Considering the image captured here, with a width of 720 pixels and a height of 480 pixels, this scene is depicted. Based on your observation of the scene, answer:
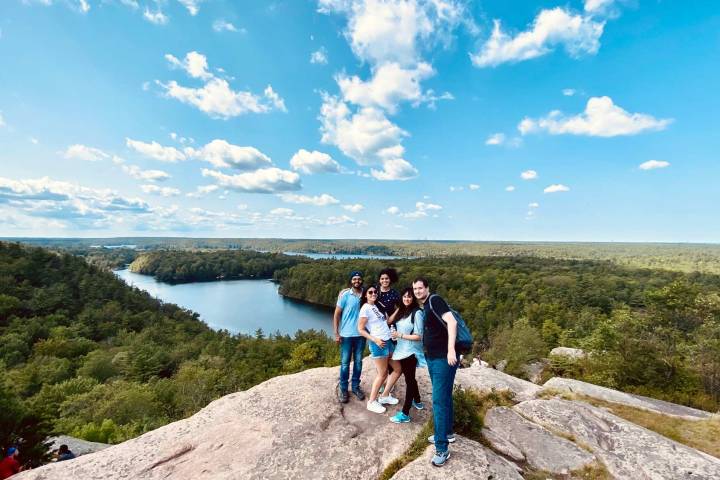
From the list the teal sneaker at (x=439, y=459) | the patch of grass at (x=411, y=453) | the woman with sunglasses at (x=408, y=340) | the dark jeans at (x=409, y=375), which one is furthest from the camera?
the dark jeans at (x=409, y=375)

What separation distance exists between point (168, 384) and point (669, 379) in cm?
3885

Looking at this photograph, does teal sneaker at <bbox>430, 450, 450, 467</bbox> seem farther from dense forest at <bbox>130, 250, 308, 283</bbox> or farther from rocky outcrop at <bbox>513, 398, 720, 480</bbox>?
dense forest at <bbox>130, 250, 308, 283</bbox>

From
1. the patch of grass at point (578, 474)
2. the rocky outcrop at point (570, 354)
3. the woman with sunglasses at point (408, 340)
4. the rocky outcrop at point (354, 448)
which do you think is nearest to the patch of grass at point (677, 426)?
the rocky outcrop at point (354, 448)

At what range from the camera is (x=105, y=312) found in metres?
56.3

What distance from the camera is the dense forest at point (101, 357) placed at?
61.9 feet

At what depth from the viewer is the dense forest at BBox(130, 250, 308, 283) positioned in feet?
438

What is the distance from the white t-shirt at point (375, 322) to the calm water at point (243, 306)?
60.7m

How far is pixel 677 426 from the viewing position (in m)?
6.64

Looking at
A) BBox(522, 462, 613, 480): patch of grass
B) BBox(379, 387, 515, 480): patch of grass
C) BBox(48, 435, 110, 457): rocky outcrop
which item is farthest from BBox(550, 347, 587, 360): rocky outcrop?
BBox(48, 435, 110, 457): rocky outcrop

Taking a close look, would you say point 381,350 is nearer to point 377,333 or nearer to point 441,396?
point 377,333

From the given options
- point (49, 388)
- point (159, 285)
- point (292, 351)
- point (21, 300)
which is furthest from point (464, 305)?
point (159, 285)

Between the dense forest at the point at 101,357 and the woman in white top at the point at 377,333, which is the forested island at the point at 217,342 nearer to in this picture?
the dense forest at the point at 101,357

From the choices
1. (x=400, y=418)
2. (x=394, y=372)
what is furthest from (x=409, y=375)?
(x=400, y=418)

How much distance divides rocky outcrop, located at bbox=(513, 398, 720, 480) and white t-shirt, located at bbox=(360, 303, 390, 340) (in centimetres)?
313
